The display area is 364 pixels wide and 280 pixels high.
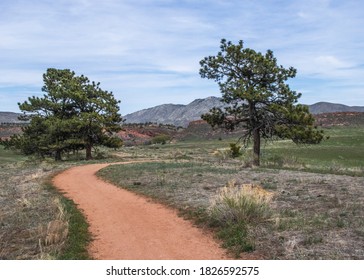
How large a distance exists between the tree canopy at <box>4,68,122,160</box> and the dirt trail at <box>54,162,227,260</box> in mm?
28897

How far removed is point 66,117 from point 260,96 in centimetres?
2646

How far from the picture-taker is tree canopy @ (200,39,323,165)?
30.2 metres

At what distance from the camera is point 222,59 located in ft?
104

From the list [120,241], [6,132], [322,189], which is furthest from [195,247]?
[6,132]

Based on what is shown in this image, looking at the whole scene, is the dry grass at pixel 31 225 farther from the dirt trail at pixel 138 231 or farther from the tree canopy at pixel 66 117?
the tree canopy at pixel 66 117

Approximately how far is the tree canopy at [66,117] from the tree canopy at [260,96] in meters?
18.7

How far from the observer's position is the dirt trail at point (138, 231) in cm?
923

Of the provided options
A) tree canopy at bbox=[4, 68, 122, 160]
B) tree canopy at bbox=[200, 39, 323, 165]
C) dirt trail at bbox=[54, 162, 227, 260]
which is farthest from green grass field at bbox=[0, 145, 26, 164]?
dirt trail at bbox=[54, 162, 227, 260]

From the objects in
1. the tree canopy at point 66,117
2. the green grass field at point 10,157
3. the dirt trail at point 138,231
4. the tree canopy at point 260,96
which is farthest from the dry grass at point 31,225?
the green grass field at point 10,157

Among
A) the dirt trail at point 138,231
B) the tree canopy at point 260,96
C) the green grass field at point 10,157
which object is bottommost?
the green grass field at point 10,157

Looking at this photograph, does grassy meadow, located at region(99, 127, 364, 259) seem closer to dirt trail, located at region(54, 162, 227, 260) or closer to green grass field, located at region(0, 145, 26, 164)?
dirt trail, located at region(54, 162, 227, 260)

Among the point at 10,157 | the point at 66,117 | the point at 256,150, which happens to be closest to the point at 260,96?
the point at 256,150

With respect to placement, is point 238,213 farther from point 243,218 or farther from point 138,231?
point 138,231
